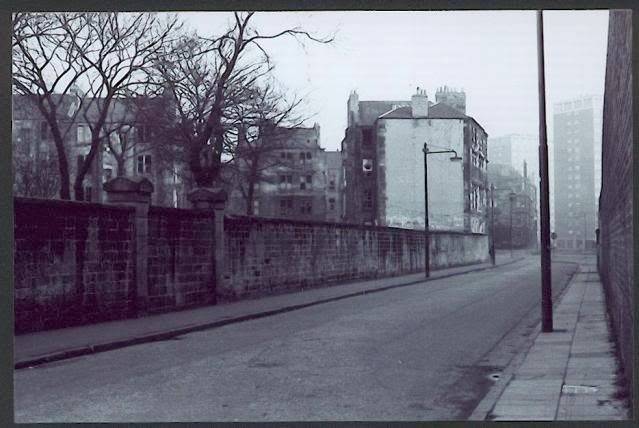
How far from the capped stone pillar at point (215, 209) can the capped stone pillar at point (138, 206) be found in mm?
3259

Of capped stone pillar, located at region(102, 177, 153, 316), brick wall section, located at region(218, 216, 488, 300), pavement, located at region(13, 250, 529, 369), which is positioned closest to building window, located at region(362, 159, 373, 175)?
brick wall section, located at region(218, 216, 488, 300)

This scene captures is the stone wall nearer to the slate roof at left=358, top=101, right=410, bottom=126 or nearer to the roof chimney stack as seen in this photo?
the roof chimney stack

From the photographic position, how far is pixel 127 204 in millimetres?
16750

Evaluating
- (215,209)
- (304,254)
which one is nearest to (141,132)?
(304,254)

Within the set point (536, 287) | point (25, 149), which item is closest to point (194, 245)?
point (536, 287)

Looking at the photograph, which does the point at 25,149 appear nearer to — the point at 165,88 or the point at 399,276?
the point at 165,88

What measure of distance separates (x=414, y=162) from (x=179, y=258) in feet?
103

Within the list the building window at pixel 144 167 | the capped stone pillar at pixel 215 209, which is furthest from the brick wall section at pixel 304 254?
the building window at pixel 144 167

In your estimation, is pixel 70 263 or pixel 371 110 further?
pixel 371 110

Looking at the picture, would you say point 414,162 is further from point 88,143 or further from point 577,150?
point 577,150

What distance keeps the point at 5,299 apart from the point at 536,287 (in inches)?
931

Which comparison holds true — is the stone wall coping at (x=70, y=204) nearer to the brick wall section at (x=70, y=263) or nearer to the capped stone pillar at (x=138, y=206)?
the brick wall section at (x=70, y=263)

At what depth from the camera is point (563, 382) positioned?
859 centimetres

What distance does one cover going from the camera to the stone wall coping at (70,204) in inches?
532
